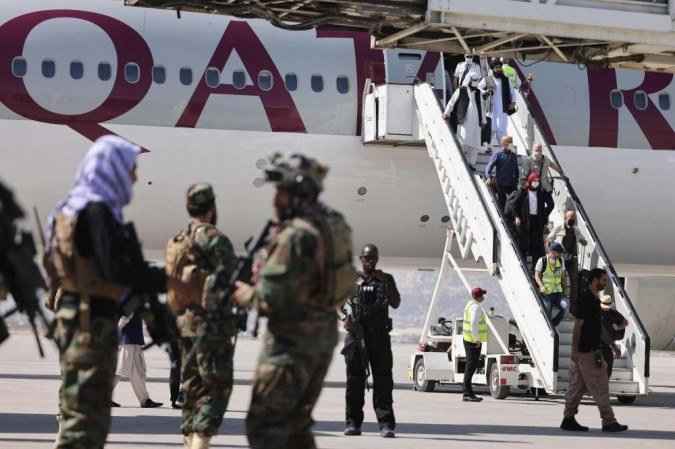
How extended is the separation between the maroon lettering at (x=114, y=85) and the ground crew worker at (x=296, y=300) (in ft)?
45.0

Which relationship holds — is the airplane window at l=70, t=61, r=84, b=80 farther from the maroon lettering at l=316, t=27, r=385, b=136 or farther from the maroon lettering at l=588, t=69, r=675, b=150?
the maroon lettering at l=588, t=69, r=675, b=150

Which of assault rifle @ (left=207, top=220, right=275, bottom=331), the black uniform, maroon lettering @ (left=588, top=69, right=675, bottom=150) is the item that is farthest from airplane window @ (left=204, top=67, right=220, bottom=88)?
assault rifle @ (left=207, top=220, right=275, bottom=331)

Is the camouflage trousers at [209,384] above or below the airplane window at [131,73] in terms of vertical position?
below

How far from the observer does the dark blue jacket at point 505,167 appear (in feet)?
69.8

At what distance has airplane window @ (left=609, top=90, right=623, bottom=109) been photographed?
24.8m

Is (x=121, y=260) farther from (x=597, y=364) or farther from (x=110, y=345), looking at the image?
(x=597, y=364)

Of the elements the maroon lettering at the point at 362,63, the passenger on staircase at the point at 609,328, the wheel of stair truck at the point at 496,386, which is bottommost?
the wheel of stair truck at the point at 496,386

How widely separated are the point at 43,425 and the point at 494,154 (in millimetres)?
8937

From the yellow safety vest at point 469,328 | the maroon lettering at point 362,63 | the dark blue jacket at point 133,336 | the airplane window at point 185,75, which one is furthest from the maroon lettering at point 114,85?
the yellow safety vest at point 469,328

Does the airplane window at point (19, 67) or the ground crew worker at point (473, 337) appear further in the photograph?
the airplane window at point (19, 67)

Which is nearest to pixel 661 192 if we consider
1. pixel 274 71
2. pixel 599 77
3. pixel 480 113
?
pixel 599 77

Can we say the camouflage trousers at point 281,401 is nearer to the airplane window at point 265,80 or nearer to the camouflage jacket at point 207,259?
the camouflage jacket at point 207,259

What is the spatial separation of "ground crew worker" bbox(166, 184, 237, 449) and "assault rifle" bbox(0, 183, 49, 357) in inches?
84.5

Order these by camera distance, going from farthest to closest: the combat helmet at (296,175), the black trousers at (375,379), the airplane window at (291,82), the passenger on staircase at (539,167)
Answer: the airplane window at (291,82), the passenger on staircase at (539,167), the black trousers at (375,379), the combat helmet at (296,175)
